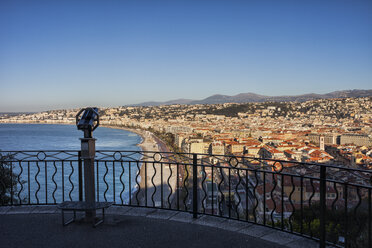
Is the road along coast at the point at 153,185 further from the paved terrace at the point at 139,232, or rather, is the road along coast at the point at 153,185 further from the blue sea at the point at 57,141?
the blue sea at the point at 57,141

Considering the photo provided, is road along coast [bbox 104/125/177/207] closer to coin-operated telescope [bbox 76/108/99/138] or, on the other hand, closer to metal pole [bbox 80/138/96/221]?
metal pole [bbox 80/138/96/221]

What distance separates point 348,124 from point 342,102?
1172 centimetres

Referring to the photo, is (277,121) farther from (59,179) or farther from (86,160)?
(86,160)

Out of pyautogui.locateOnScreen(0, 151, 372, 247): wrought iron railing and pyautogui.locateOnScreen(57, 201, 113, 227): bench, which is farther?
pyautogui.locateOnScreen(57, 201, 113, 227): bench

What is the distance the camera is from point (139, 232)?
343 cm

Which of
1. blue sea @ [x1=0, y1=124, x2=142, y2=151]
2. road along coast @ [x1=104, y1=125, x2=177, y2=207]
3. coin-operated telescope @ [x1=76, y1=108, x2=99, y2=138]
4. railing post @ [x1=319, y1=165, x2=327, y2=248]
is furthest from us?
blue sea @ [x1=0, y1=124, x2=142, y2=151]

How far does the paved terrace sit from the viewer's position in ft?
10.2

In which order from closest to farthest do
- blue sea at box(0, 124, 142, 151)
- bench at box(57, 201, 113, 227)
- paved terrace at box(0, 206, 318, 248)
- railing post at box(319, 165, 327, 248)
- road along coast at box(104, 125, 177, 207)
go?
1. railing post at box(319, 165, 327, 248)
2. paved terrace at box(0, 206, 318, 248)
3. bench at box(57, 201, 113, 227)
4. road along coast at box(104, 125, 177, 207)
5. blue sea at box(0, 124, 142, 151)

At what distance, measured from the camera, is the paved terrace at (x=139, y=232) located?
3.11m

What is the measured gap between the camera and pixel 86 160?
3752mm

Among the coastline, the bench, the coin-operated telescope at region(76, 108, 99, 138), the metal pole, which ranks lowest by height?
the coastline

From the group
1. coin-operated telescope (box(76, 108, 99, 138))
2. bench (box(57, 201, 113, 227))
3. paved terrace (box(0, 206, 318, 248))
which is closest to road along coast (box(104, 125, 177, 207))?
paved terrace (box(0, 206, 318, 248))

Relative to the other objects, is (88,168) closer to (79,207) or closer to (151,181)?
(79,207)

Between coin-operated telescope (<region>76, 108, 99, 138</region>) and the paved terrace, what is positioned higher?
coin-operated telescope (<region>76, 108, 99, 138</region>)
